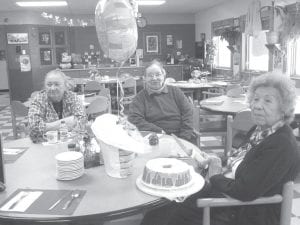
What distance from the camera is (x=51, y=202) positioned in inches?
58.1

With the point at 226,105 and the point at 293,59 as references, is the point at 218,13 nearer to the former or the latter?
the point at 293,59

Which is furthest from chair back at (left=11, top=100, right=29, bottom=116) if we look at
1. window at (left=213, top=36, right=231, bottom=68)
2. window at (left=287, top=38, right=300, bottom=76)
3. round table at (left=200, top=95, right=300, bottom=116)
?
window at (left=213, top=36, right=231, bottom=68)

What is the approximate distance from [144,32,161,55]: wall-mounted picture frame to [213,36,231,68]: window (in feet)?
7.99

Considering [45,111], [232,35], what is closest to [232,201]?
[45,111]

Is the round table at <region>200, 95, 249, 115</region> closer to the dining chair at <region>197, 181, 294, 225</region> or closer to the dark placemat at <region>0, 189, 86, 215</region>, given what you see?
the dining chair at <region>197, 181, 294, 225</region>

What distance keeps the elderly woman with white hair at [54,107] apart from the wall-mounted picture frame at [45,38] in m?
8.37

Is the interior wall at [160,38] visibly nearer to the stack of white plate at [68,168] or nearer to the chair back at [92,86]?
the chair back at [92,86]

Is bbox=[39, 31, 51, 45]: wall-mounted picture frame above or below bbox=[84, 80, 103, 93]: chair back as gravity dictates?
above

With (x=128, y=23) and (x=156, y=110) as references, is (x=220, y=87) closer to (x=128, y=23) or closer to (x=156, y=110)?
(x=156, y=110)

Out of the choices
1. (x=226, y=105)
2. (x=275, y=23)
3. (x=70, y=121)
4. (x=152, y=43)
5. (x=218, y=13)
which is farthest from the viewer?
(x=152, y=43)

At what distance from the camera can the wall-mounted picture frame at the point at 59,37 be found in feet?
37.0

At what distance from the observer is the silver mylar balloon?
2.03 m

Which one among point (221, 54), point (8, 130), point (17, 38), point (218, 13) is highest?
point (218, 13)

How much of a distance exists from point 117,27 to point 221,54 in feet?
27.7
